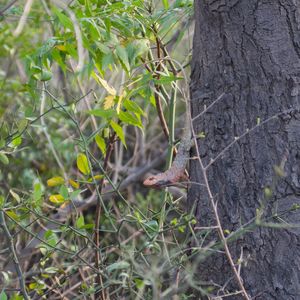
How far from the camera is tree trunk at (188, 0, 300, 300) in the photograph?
2180 mm

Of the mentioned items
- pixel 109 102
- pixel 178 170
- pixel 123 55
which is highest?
pixel 123 55

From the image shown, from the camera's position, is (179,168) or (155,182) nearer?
(155,182)

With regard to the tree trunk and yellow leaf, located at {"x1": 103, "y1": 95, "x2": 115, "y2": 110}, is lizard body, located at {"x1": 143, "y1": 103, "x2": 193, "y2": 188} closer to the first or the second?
the tree trunk

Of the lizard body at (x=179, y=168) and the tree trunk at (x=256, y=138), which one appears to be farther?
the lizard body at (x=179, y=168)

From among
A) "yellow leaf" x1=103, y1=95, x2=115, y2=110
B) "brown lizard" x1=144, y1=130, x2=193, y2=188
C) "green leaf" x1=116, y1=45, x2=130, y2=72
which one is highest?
"green leaf" x1=116, y1=45, x2=130, y2=72

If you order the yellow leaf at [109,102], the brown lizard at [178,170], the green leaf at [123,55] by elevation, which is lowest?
the brown lizard at [178,170]

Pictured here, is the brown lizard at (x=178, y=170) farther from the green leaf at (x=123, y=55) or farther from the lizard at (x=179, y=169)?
the green leaf at (x=123, y=55)

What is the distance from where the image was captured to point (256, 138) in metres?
2.23

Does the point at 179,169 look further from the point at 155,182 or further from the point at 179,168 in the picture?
the point at 155,182

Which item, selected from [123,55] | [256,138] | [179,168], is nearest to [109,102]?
[123,55]

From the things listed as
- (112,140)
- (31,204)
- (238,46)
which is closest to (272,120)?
(238,46)

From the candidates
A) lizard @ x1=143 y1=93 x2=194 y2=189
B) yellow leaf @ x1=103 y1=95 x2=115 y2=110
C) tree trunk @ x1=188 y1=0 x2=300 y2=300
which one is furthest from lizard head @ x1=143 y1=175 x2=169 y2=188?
yellow leaf @ x1=103 y1=95 x2=115 y2=110

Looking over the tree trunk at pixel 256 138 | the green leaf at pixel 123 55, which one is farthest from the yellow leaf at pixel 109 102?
the tree trunk at pixel 256 138

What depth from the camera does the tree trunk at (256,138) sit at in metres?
2.18
